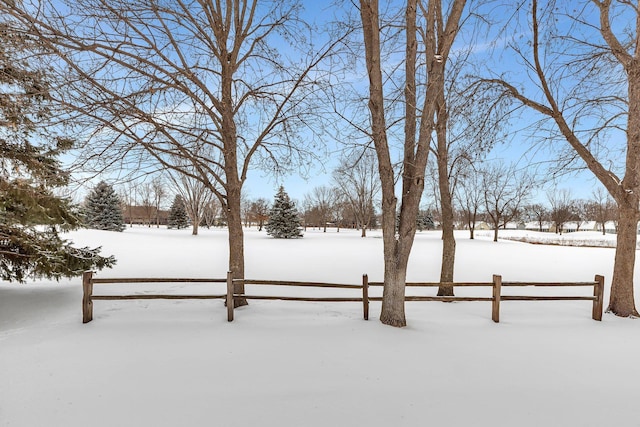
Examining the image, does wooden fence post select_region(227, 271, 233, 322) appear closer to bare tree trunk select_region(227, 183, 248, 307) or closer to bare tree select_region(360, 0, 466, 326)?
bare tree trunk select_region(227, 183, 248, 307)

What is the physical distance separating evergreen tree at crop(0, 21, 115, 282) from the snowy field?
103 cm

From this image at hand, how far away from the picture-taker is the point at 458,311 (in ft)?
22.8

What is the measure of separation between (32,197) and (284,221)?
26.2m

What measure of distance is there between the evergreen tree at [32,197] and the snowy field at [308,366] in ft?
3.37

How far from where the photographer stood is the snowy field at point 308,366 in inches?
121

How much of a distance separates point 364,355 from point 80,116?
631 centimetres

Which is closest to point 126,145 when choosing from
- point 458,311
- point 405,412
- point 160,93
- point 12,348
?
point 160,93

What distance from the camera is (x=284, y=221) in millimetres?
31531

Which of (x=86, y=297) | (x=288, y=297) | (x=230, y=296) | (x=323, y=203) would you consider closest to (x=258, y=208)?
(x=323, y=203)

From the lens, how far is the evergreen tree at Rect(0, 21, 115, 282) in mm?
5188

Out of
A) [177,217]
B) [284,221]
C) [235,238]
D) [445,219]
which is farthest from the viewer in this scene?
[177,217]

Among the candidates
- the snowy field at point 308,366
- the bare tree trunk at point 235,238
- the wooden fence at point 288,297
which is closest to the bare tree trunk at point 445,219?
the snowy field at point 308,366

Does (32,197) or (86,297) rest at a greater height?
(32,197)

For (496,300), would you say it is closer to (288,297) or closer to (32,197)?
(288,297)
